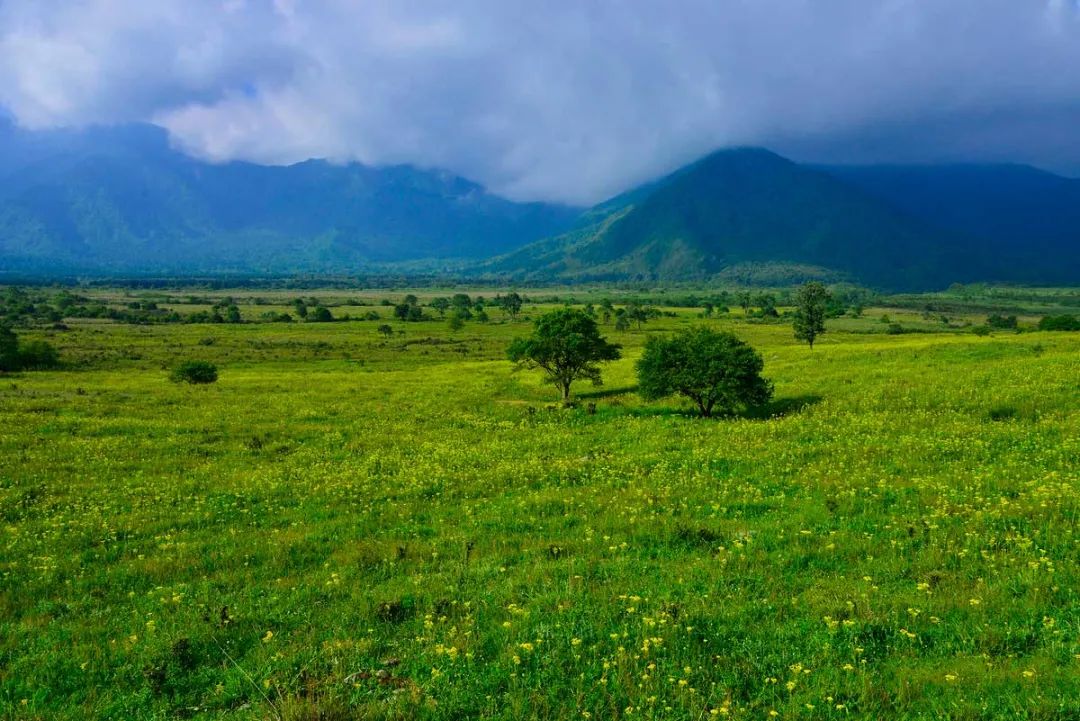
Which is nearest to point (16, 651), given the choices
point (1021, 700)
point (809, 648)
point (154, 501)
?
point (154, 501)

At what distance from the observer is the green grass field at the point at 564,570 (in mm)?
8422

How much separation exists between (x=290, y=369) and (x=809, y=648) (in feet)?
289

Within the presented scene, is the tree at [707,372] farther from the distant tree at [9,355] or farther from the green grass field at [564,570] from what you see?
the distant tree at [9,355]

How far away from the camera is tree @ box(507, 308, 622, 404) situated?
162 ft

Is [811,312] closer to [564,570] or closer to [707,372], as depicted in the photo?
[707,372]

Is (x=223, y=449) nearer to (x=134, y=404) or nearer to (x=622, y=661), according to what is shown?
(x=134, y=404)

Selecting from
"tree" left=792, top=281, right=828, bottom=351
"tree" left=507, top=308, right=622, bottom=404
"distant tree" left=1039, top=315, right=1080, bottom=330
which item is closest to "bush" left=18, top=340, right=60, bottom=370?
"tree" left=507, top=308, right=622, bottom=404

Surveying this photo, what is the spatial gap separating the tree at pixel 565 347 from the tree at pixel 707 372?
9819 mm

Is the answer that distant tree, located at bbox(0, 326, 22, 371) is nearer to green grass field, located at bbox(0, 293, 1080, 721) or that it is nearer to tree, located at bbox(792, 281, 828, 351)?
green grass field, located at bbox(0, 293, 1080, 721)

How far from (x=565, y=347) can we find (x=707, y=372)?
1558 centimetres

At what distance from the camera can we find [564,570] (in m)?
12.8

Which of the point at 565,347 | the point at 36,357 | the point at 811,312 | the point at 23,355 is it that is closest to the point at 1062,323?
the point at 811,312

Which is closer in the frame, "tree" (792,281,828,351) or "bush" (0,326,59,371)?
"bush" (0,326,59,371)

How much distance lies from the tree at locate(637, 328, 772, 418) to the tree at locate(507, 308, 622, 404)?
32.2ft
